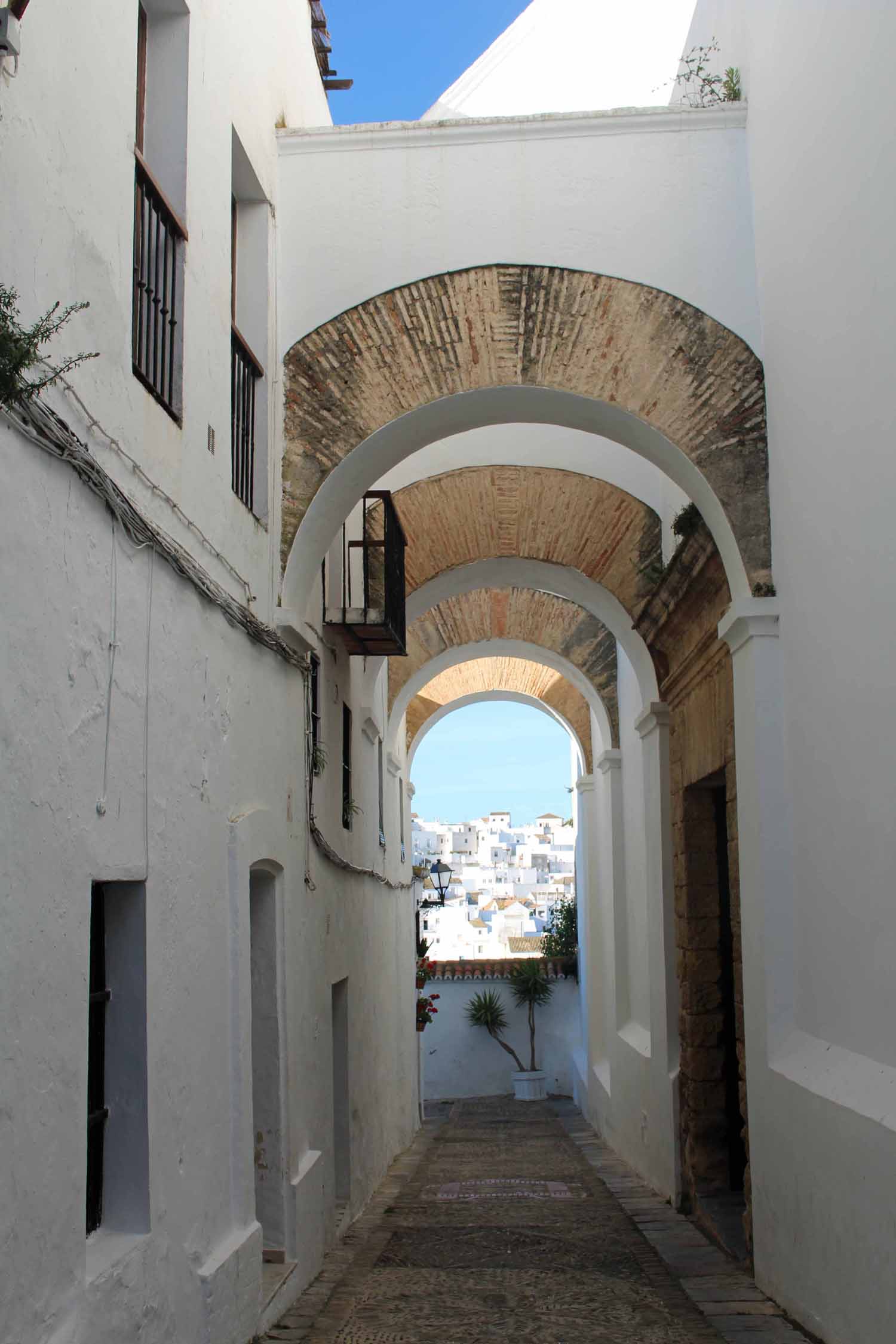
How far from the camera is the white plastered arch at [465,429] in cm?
669

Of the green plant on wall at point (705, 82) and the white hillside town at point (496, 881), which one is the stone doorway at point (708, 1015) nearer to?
the green plant on wall at point (705, 82)

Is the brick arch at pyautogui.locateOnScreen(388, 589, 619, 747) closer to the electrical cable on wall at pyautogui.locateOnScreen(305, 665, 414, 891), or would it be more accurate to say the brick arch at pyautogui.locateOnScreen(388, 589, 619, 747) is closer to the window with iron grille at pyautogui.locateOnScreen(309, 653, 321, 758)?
the window with iron grille at pyautogui.locateOnScreen(309, 653, 321, 758)

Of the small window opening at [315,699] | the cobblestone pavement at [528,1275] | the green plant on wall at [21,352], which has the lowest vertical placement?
the cobblestone pavement at [528,1275]

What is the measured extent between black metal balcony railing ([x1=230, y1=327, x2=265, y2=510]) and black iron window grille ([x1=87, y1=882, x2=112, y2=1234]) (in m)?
A: 2.31

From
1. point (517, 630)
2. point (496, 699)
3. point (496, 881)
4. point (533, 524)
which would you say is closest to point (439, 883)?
point (496, 699)

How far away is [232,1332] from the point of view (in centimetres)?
480

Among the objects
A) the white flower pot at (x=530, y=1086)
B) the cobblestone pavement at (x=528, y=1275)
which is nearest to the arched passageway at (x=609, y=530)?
the cobblestone pavement at (x=528, y=1275)

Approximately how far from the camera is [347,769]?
31.1ft

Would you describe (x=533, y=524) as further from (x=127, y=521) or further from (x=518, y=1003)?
(x=518, y=1003)

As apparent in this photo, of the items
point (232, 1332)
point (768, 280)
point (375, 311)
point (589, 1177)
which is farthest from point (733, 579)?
point (589, 1177)

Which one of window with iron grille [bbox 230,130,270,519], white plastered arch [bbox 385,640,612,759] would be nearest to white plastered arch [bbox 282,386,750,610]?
window with iron grille [bbox 230,130,270,519]

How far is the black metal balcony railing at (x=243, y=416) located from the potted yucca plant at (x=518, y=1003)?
16.7 meters

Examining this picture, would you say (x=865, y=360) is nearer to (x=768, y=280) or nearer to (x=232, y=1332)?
(x=768, y=280)

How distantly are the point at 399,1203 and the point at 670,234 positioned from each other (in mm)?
6746
